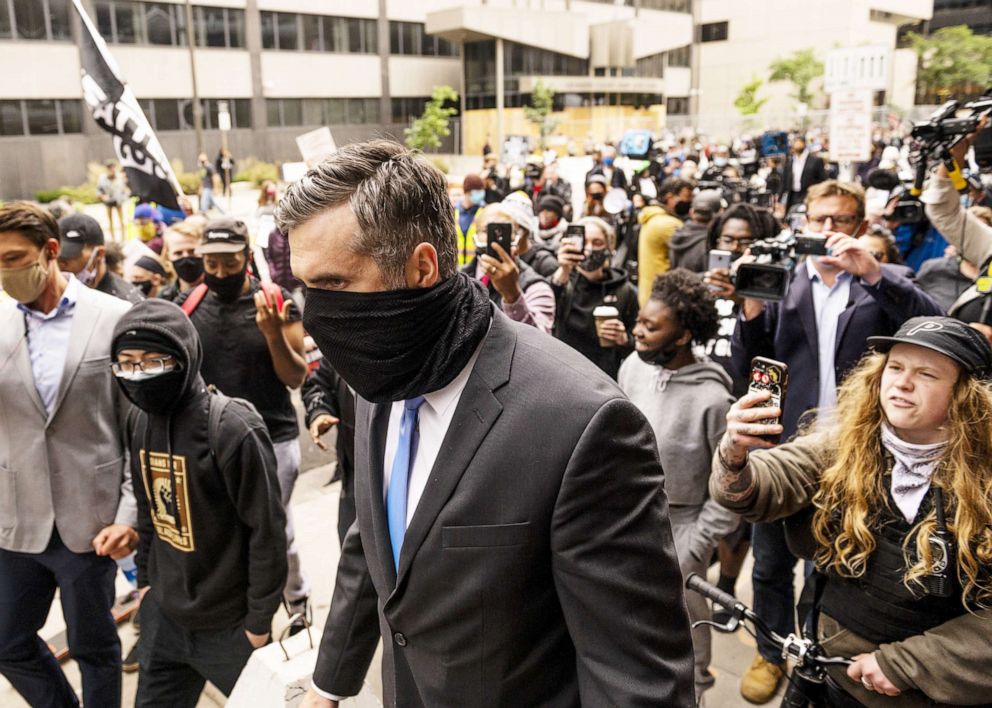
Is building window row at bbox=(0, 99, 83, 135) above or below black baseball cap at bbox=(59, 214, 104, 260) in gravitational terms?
above

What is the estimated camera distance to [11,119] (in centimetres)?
3120

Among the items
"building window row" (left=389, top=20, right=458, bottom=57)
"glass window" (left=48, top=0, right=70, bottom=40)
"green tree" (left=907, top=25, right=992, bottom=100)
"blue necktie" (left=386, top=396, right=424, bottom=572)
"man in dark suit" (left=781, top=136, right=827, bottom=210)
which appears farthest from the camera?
"green tree" (left=907, top=25, right=992, bottom=100)

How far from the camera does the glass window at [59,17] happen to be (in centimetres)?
3069

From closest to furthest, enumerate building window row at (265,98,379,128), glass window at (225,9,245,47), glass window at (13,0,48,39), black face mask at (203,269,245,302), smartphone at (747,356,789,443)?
smartphone at (747,356,789,443)
black face mask at (203,269,245,302)
glass window at (13,0,48,39)
glass window at (225,9,245,47)
building window row at (265,98,379,128)

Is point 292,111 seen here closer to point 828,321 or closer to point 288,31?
point 288,31

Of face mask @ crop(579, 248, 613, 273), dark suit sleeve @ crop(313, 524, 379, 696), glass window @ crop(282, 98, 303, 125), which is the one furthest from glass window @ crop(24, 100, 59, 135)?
dark suit sleeve @ crop(313, 524, 379, 696)

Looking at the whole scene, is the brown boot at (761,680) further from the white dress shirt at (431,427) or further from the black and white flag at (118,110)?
the black and white flag at (118,110)

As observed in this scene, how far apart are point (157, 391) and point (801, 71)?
59685 mm

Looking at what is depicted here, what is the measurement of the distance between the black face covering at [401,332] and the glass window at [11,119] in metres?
35.7

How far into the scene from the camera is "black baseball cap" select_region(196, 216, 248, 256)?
4215 millimetres

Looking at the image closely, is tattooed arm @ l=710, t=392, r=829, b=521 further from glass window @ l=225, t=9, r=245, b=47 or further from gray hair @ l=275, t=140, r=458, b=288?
glass window @ l=225, t=9, r=245, b=47

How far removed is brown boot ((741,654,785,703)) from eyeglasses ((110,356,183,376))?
292 cm

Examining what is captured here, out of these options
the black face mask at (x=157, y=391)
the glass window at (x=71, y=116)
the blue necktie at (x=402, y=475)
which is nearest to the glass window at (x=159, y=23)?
the glass window at (x=71, y=116)

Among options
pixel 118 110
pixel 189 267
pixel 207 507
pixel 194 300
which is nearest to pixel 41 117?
pixel 118 110
